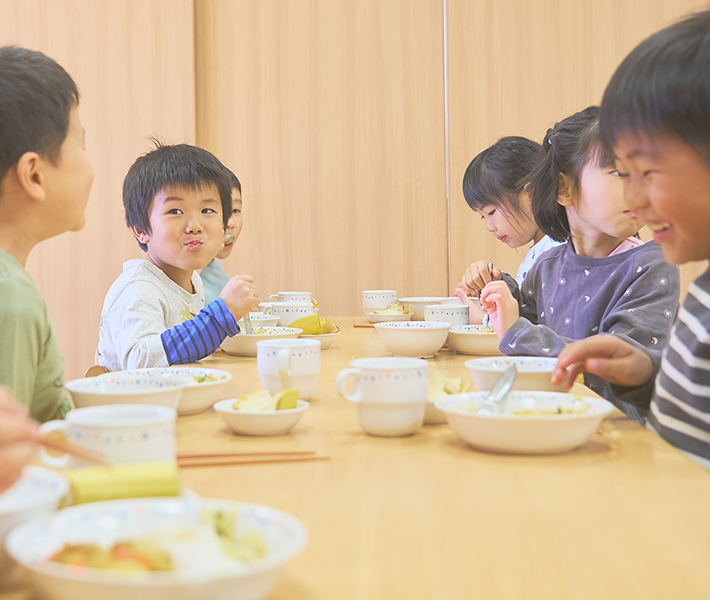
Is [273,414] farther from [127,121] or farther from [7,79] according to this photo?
[127,121]

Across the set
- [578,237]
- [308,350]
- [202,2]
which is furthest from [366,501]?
[202,2]

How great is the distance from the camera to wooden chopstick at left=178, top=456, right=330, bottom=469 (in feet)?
2.21

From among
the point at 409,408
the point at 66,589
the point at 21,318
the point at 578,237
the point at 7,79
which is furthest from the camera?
the point at 578,237

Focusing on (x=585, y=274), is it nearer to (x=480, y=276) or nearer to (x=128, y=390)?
(x=480, y=276)

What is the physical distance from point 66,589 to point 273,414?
1.43ft

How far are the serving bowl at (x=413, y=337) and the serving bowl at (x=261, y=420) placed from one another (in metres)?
0.54

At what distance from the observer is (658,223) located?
0.93 m

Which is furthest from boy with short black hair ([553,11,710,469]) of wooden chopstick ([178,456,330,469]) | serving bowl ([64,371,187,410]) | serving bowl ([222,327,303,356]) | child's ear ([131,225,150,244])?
child's ear ([131,225,150,244])

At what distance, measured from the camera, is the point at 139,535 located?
427 mm

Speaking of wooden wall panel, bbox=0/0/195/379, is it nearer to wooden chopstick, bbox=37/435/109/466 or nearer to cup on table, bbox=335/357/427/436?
cup on table, bbox=335/357/427/436

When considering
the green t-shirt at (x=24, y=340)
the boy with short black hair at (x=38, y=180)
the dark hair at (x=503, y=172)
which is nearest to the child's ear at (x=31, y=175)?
the boy with short black hair at (x=38, y=180)

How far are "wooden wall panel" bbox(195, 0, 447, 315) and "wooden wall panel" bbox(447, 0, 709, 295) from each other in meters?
0.12

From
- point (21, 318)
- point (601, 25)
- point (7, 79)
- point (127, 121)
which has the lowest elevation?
point (21, 318)

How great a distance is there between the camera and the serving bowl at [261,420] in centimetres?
79
